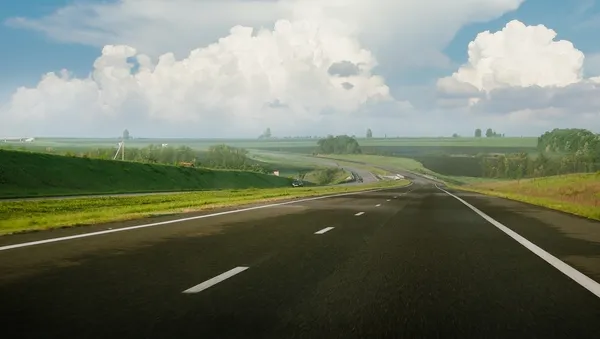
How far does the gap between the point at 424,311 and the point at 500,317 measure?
73cm

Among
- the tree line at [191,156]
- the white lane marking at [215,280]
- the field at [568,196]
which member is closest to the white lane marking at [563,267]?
the white lane marking at [215,280]

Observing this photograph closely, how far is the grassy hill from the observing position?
159 feet

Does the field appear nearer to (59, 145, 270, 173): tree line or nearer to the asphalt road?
the asphalt road

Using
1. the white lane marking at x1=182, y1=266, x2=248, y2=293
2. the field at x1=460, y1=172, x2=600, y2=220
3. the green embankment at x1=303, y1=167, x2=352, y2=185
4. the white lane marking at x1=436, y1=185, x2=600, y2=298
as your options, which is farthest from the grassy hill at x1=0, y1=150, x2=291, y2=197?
the green embankment at x1=303, y1=167, x2=352, y2=185

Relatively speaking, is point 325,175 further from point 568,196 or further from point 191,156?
point 568,196

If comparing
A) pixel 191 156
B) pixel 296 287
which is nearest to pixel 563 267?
pixel 296 287

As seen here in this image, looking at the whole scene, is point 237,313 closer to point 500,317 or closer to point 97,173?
point 500,317

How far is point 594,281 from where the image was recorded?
8.14 m

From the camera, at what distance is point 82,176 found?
57.5 metres

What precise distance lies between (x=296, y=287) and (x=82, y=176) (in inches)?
2133

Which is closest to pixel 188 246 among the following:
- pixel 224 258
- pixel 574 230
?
pixel 224 258

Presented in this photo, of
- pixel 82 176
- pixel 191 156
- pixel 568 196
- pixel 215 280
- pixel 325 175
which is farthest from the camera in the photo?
pixel 191 156

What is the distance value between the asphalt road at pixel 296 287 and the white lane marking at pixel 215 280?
0.02 m

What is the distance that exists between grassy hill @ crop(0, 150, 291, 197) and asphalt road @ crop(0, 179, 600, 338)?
115ft
